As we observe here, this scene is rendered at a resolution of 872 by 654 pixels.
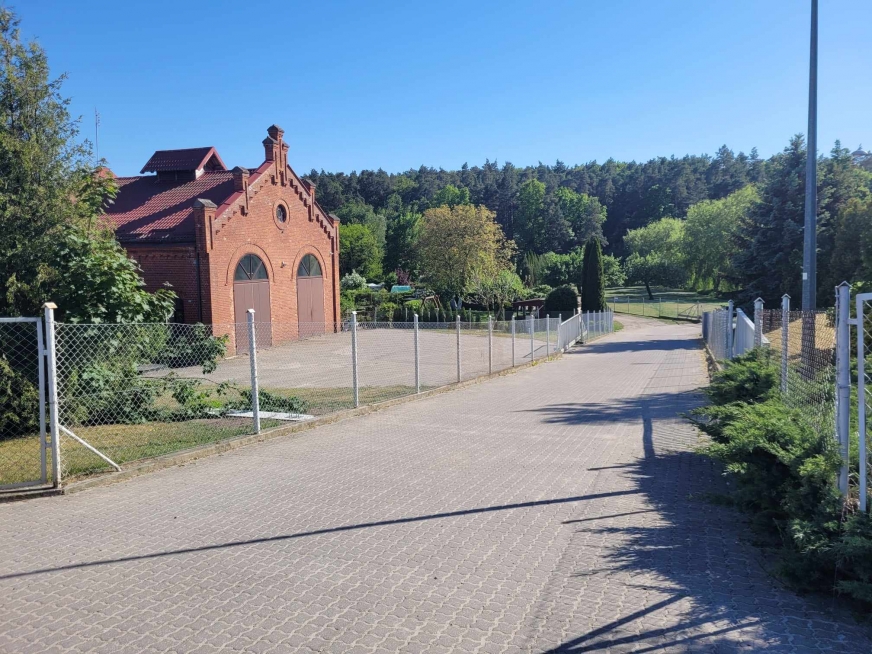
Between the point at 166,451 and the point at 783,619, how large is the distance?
712cm

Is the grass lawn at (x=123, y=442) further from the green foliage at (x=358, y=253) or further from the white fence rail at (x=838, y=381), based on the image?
the green foliage at (x=358, y=253)

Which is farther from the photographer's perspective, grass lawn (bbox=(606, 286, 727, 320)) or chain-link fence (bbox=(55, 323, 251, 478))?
grass lawn (bbox=(606, 286, 727, 320))

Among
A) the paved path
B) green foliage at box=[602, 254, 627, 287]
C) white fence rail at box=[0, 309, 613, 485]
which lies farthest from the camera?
green foliage at box=[602, 254, 627, 287]

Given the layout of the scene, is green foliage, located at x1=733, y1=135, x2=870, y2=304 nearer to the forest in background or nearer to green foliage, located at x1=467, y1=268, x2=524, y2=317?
the forest in background

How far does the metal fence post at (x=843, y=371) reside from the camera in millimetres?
4312

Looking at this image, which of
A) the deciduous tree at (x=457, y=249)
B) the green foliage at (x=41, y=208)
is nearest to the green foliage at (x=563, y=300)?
the deciduous tree at (x=457, y=249)

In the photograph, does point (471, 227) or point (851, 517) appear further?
point (471, 227)

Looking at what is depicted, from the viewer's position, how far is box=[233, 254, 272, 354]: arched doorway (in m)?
27.0

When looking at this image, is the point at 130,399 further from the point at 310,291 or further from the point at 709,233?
the point at 709,233

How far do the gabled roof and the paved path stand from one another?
25.8 metres

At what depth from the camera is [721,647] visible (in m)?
3.61

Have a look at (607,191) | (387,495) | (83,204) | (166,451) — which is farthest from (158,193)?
(607,191)

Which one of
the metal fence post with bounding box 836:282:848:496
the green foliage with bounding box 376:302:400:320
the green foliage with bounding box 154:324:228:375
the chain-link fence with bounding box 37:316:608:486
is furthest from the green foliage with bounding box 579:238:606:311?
the metal fence post with bounding box 836:282:848:496

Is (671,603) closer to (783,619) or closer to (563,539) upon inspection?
(783,619)
